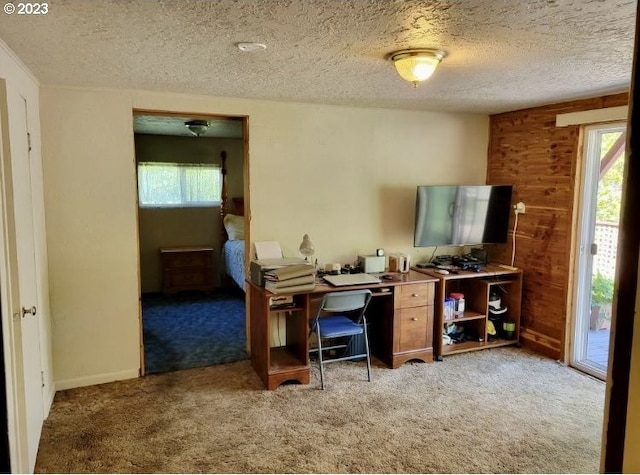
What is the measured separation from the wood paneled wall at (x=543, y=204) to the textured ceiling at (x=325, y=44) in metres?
0.66

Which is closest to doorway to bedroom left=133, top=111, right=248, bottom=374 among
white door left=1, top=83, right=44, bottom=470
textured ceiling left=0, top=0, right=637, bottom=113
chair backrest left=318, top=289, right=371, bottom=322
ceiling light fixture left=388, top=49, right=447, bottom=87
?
chair backrest left=318, top=289, right=371, bottom=322

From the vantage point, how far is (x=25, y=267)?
240cm

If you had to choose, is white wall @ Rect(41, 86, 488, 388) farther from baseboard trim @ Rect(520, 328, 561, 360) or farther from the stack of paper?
baseboard trim @ Rect(520, 328, 561, 360)

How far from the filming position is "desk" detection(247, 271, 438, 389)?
3465mm

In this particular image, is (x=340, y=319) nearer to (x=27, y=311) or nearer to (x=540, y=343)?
(x=540, y=343)

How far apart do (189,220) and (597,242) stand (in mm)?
4930

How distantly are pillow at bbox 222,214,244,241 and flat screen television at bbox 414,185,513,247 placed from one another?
2.94 m

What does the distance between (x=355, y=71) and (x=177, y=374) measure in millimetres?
2635

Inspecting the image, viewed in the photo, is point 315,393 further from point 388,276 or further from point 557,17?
point 557,17

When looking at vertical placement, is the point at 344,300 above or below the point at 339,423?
above

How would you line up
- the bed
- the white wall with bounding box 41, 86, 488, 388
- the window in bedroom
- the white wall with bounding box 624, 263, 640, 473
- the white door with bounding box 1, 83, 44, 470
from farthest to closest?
the window in bedroom < the bed < the white wall with bounding box 41, 86, 488, 388 < the white door with bounding box 1, 83, 44, 470 < the white wall with bounding box 624, 263, 640, 473

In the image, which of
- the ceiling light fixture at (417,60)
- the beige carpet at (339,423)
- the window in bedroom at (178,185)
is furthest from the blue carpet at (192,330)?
the ceiling light fixture at (417,60)

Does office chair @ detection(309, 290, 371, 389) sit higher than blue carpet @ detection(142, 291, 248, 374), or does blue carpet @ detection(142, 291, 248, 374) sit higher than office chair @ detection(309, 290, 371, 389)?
office chair @ detection(309, 290, 371, 389)

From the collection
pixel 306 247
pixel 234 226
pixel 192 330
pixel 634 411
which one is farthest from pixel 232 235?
pixel 634 411
